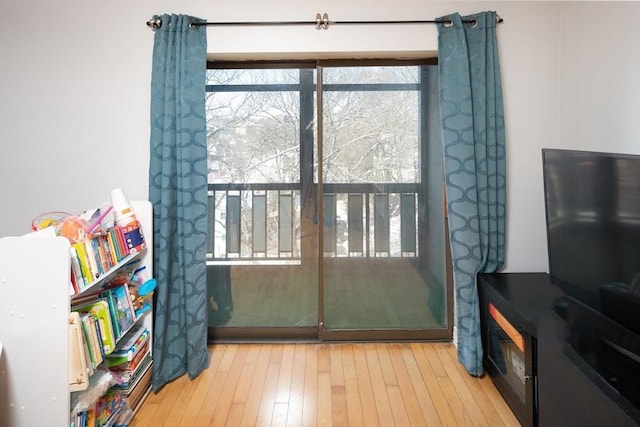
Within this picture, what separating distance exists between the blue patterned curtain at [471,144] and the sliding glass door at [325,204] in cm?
28

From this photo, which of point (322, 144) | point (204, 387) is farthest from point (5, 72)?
point (204, 387)

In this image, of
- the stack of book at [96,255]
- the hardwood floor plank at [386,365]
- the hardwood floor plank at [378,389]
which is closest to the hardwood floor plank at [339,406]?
the hardwood floor plank at [378,389]

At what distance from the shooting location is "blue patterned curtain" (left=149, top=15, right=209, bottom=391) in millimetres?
2096

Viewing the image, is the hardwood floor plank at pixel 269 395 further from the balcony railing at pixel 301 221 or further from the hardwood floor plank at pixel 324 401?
the balcony railing at pixel 301 221

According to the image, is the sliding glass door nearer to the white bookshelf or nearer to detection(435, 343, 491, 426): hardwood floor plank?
detection(435, 343, 491, 426): hardwood floor plank

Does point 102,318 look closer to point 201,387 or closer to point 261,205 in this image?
point 201,387

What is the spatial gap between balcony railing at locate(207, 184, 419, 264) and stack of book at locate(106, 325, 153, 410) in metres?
0.72

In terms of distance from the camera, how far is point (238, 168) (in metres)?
2.48

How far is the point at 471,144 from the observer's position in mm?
2125

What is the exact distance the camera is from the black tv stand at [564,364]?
1118mm

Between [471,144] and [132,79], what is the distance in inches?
84.0

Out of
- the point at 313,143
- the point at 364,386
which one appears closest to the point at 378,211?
the point at 313,143

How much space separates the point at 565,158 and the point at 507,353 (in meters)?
1.03

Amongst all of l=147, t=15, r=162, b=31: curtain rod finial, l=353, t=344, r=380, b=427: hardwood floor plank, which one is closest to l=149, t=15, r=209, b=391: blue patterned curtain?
l=147, t=15, r=162, b=31: curtain rod finial
